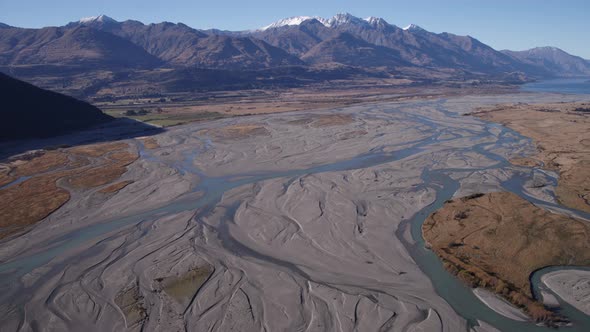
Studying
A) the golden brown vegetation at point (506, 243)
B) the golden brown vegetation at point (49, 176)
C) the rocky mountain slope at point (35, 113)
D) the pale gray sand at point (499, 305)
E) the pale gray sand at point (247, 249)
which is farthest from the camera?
the rocky mountain slope at point (35, 113)

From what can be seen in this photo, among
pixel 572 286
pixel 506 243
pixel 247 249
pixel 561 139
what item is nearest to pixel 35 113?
pixel 247 249

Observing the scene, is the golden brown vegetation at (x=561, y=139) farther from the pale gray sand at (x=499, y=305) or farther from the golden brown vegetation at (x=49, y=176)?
the golden brown vegetation at (x=49, y=176)

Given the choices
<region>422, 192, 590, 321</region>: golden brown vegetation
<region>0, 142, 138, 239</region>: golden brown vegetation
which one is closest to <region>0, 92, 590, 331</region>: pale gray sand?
<region>0, 142, 138, 239</region>: golden brown vegetation

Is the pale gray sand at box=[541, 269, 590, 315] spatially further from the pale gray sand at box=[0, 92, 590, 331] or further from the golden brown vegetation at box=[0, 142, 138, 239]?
the golden brown vegetation at box=[0, 142, 138, 239]

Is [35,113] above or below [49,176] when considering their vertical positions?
above

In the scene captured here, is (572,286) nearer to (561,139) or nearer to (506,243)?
(506,243)

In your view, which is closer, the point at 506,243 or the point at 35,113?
the point at 506,243

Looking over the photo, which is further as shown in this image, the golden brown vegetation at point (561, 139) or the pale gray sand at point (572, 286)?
the golden brown vegetation at point (561, 139)

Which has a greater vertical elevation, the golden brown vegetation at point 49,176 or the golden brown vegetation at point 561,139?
the golden brown vegetation at point 561,139

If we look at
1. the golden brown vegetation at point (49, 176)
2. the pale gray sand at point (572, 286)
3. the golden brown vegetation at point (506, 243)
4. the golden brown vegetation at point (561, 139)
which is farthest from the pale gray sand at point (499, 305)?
the golden brown vegetation at point (49, 176)
